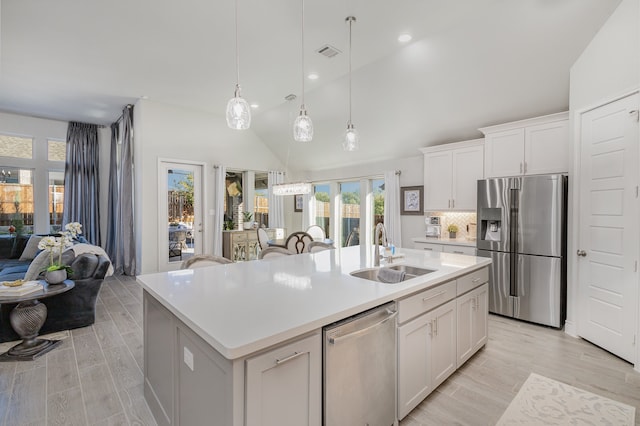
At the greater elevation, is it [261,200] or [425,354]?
[261,200]

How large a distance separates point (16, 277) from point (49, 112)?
12.8 ft

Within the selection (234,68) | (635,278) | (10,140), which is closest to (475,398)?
(635,278)

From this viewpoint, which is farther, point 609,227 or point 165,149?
point 165,149

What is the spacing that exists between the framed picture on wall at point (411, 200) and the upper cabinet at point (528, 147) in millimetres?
1386

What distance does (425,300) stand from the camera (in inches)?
79.2

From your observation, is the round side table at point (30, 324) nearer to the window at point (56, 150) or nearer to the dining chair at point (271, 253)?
the dining chair at point (271, 253)

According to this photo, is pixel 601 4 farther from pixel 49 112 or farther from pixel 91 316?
pixel 49 112

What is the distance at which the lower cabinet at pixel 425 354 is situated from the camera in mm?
1853

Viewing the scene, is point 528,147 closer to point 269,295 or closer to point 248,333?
point 269,295

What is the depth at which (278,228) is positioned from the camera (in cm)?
759

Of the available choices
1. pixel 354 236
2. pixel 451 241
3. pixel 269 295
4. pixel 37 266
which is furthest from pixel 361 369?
pixel 354 236

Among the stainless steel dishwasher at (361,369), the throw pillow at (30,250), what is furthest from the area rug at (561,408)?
the throw pillow at (30,250)

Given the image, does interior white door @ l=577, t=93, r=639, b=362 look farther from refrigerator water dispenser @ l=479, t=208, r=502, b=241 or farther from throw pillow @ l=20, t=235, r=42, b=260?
throw pillow @ l=20, t=235, r=42, b=260

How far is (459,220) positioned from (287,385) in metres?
4.46
